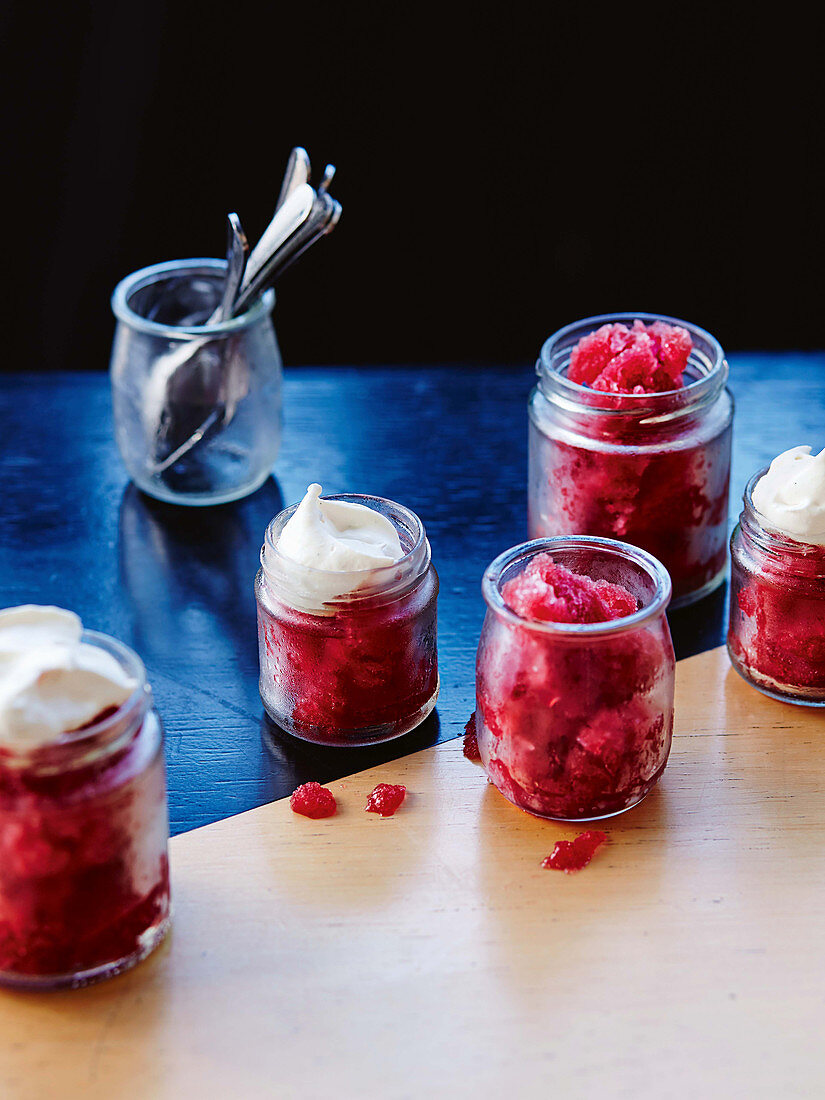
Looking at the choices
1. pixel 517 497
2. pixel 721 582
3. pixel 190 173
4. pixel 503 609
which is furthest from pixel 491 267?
pixel 503 609

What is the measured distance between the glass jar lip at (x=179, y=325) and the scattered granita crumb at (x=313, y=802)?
65cm

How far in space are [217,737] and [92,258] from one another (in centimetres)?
150

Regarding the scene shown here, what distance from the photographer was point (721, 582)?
5.74 feet

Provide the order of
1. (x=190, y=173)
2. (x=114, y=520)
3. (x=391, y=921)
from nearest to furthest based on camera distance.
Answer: (x=391, y=921), (x=114, y=520), (x=190, y=173)

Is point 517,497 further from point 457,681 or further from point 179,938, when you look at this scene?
point 179,938

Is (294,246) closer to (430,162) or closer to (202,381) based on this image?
(202,381)

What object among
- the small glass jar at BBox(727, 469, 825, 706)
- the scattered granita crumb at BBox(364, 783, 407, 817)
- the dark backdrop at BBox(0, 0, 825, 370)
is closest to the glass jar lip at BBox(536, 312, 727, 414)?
the small glass jar at BBox(727, 469, 825, 706)

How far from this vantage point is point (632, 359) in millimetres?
1639

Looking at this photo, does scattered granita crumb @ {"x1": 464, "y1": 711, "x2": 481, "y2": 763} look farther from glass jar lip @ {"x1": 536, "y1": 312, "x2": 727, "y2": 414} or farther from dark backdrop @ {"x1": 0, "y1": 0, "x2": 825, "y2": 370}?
dark backdrop @ {"x1": 0, "y1": 0, "x2": 825, "y2": 370}

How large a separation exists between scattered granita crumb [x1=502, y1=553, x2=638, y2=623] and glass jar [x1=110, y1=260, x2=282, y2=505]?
0.60m

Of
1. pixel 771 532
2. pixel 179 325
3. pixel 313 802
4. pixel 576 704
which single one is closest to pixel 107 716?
pixel 313 802

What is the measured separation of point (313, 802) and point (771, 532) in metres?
0.52

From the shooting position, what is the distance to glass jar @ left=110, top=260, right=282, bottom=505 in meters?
1.83

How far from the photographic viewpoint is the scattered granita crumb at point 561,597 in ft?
4.33
